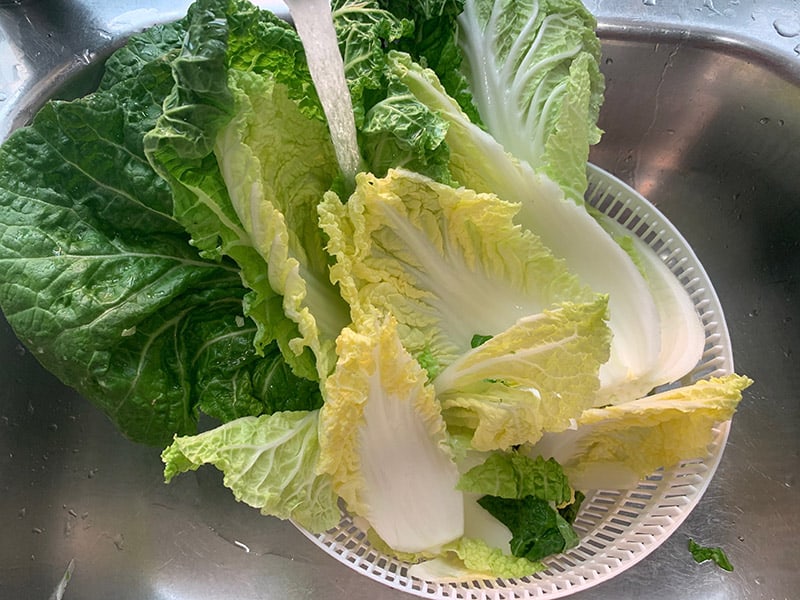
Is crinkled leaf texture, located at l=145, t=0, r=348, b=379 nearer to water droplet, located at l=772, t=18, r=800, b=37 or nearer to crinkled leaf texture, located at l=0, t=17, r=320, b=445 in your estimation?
crinkled leaf texture, located at l=0, t=17, r=320, b=445

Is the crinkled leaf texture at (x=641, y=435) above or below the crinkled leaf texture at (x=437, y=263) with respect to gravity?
below

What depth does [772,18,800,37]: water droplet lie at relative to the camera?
1010 mm

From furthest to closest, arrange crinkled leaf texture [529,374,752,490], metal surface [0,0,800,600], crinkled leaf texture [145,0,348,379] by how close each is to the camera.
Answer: metal surface [0,0,800,600], crinkled leaf texture [529,374,752,490], crinkled leaf texture [145,0,348,379]

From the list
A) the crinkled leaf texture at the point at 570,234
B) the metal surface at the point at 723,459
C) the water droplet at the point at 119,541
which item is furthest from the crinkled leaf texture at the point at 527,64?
the water droplet at the point at 119,541

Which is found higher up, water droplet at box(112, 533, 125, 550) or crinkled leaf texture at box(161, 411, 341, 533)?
crinkled leaf texture at box(161, 411, 341, 533)

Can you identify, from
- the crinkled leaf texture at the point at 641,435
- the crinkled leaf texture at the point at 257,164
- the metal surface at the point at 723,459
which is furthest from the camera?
the metal surface at the point at 723,459

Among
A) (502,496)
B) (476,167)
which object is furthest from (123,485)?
(476,167)

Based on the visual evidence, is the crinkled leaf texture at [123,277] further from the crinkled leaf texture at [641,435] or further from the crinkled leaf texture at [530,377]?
the crinkled leaf texture at [641,435]

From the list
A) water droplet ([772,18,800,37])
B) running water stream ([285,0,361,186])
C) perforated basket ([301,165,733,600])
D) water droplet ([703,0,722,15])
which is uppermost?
running water stream ([285,0,361,186])

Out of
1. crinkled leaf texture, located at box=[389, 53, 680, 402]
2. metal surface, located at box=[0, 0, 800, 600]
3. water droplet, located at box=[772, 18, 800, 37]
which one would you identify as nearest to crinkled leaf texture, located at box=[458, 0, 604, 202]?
crinkled leaf texture, located at box=[389, 53, 680, 402]

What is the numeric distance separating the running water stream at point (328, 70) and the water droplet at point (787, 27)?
75 centimetres

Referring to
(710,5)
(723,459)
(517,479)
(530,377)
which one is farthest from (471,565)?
(710,5)

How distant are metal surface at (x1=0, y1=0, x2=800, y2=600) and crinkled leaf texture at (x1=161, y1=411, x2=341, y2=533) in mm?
355

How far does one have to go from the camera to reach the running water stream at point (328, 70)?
0.65m
